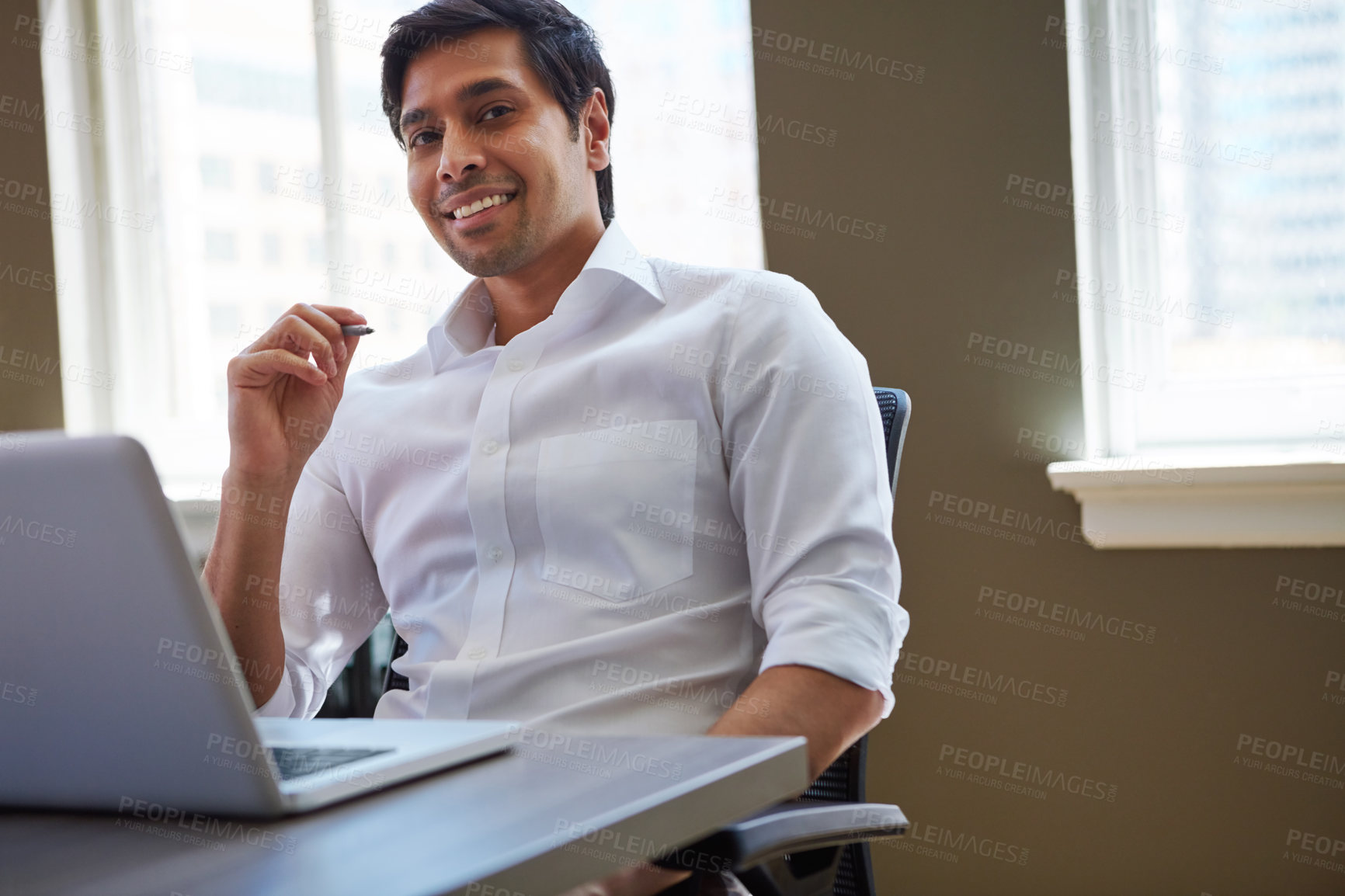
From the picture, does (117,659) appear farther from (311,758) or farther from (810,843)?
(810,843)

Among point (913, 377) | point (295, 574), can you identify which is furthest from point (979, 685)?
point (295, 574)

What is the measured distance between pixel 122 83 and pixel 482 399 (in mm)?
2302

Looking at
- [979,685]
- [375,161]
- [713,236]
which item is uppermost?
[375,161]

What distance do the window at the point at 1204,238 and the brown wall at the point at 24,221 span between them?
2485mm

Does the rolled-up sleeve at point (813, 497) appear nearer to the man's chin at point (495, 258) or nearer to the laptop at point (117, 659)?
the man's chin at point (495, 258)

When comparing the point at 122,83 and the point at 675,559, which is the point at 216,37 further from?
the point at 675,559

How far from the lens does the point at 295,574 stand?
4.67 ft

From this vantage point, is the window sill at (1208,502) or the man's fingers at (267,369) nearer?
the man's fingers at (267,369)

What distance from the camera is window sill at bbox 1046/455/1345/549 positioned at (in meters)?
1.80

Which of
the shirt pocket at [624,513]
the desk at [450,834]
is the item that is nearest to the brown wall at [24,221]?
the shirt pocket at [624,513]

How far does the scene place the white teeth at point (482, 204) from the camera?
1.49 m

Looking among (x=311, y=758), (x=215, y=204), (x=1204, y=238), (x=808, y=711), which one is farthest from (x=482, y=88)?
(x=215, y=204)

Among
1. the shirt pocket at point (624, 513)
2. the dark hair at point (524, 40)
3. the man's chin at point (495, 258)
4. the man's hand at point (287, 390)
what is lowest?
the shirt pocket at point (624, 513)

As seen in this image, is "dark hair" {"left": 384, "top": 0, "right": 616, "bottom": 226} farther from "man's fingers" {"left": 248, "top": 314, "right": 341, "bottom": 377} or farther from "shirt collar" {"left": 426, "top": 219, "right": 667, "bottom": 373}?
"man's fingers" {"left": 248, "top": 314, "right": 341, "bottom": 377}
